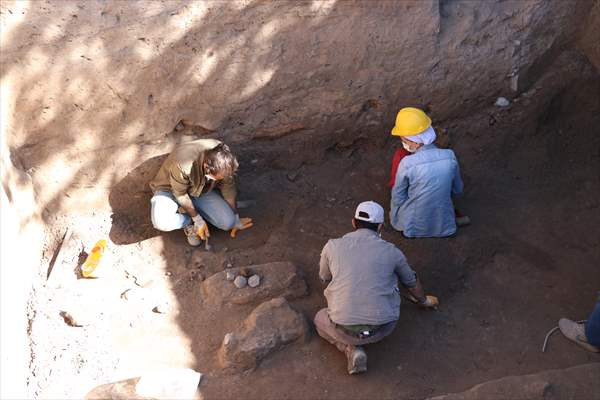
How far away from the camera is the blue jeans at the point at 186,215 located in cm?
408

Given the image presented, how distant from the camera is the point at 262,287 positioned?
3789mm

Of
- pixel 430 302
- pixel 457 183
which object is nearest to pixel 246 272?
pixel 430 302

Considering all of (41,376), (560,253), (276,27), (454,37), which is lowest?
(560,253)

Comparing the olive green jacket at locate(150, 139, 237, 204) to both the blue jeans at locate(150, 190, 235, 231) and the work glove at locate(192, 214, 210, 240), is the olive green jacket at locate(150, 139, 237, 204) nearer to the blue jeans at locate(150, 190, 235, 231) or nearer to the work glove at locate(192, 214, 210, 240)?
the blue jeans at locate(150, 190, 235, 231)

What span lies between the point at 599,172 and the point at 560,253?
3.34ft

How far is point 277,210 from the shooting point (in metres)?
4.51

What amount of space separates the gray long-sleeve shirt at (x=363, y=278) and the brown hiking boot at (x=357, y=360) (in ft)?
0.58

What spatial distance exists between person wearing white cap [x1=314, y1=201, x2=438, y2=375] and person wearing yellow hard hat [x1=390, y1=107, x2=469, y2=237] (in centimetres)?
74

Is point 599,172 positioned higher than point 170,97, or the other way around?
point 170,97

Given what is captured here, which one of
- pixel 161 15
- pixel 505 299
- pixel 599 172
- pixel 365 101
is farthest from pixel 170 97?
pixel 599 172

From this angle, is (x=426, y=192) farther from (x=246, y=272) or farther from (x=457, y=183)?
(x=246, y=272)

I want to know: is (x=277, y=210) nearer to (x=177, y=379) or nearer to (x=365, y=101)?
(x=365, y=101)

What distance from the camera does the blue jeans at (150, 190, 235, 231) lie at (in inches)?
161

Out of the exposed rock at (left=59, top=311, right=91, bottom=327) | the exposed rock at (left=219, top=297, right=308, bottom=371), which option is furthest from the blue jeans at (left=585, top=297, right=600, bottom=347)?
the exposed rock at (left=59, top=311, right=91, bottom=327)
